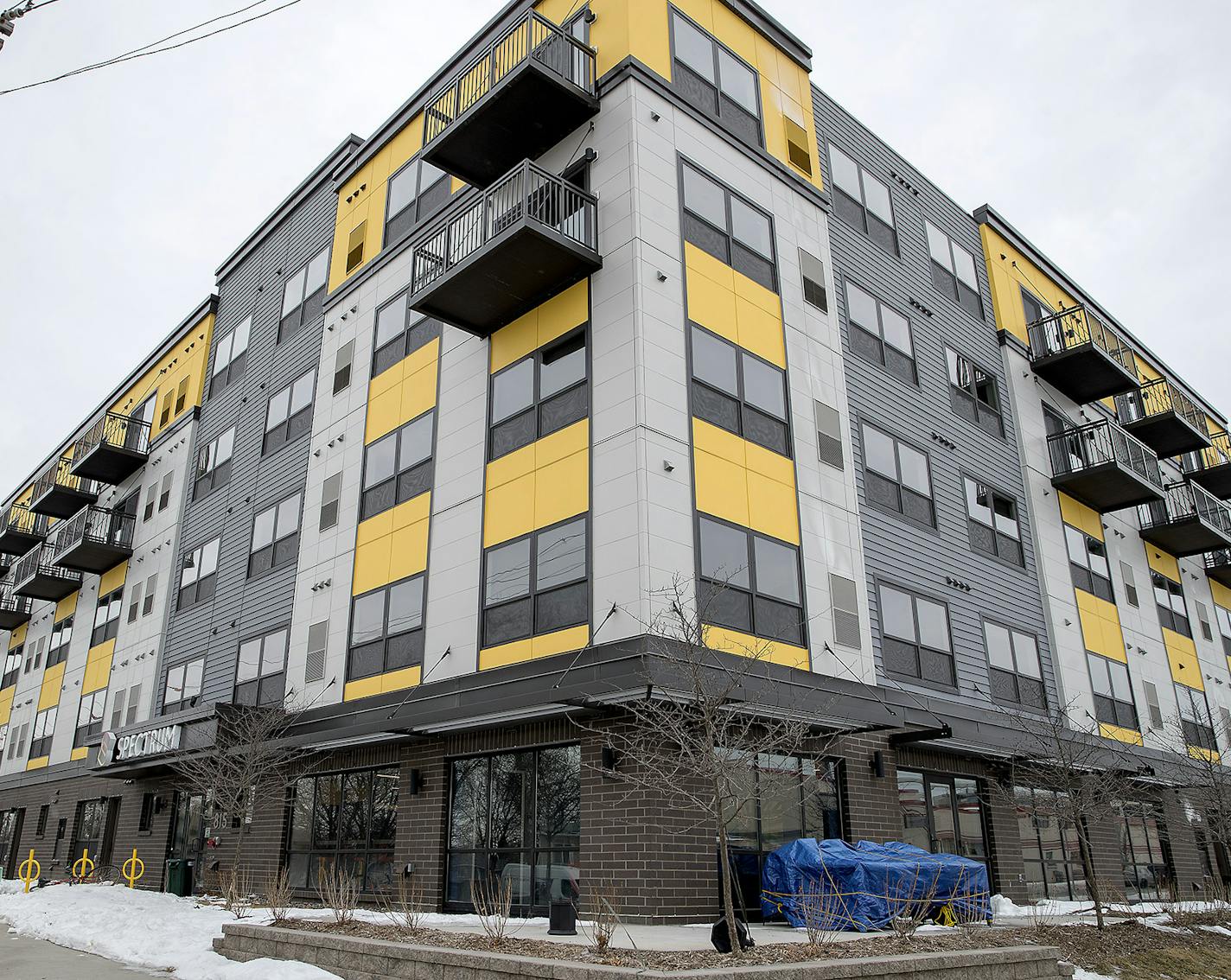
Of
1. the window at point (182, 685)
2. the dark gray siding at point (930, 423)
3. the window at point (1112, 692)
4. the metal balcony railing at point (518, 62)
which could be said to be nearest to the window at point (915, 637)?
the dark gray siding at point (930, 423)

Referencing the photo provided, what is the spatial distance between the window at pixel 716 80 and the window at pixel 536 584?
29.0 feet

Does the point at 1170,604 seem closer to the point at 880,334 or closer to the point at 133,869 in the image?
the point at 880,334

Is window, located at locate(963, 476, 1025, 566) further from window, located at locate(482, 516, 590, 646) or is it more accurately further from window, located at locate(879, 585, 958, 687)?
window, located at locate(482, 516, 590, 646)

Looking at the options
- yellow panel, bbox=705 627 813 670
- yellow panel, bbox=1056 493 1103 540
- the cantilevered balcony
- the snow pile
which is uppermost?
the cantilevered balcony

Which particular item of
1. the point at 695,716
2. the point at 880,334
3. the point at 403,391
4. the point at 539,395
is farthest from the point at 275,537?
the point at 695,716

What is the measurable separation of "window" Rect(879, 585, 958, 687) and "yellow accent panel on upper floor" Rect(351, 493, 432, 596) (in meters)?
8.86

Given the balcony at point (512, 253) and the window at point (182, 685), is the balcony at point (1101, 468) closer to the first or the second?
the balcony at point (512, 253)

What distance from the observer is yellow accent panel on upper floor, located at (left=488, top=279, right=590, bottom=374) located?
57.6ft

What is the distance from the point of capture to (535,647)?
16.0 m

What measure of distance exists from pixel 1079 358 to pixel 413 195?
57.3ft

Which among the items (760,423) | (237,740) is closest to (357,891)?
(237,740)

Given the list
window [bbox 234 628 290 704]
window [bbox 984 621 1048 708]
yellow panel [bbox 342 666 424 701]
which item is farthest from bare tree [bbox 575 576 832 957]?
window [bbox 234 628 290 704]

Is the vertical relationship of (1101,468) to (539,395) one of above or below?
above

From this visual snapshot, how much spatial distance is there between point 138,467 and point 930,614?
26846 mm
